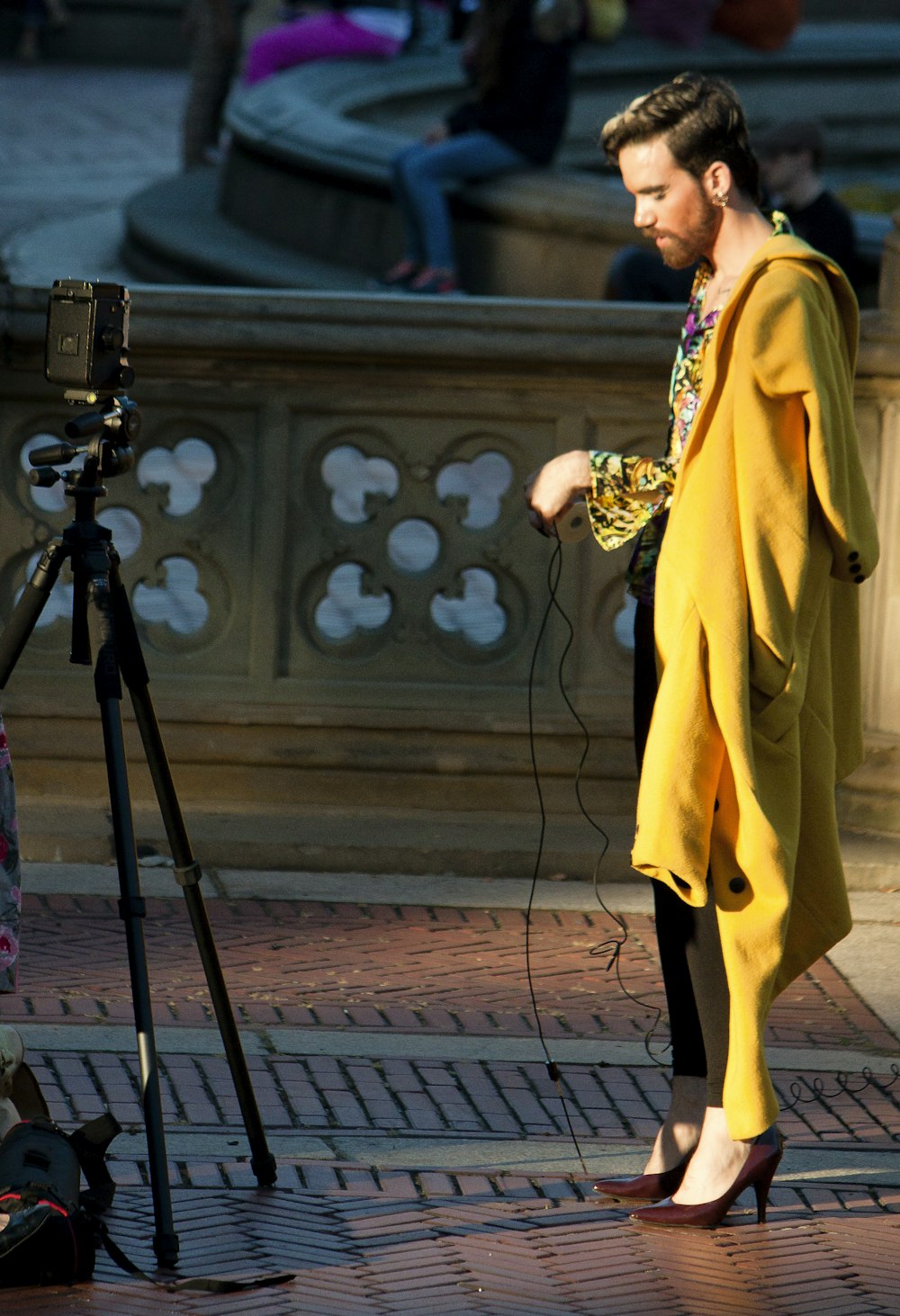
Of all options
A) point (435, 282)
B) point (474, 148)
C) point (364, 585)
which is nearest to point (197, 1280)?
point (364, 585)

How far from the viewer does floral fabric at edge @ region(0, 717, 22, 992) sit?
3.77m

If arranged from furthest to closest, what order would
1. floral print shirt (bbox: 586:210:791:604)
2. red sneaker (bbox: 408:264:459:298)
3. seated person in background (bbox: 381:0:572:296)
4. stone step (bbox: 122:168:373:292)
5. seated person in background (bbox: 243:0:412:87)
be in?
seated person in background (bbox: 243:0:412:87), stone step (bbox: 122:168:373:292), red sneaker (bbox: 408:264:459:298), seated person in background (bbox: 381:0:572:296), floral print shirt (bbox: 586:210:791:604)

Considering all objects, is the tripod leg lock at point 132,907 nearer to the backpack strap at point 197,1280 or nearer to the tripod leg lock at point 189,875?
the tripod leg lock at point 189,875

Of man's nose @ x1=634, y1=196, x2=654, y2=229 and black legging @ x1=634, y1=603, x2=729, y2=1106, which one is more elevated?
man's nose @ x1=634, y1=196, x2=654, y2=229

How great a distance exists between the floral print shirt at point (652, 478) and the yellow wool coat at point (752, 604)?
0.40ft

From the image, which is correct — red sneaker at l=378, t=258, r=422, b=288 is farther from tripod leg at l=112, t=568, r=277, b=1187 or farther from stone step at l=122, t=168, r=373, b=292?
tripod leg at l=112, t=568, r=277, b=1187

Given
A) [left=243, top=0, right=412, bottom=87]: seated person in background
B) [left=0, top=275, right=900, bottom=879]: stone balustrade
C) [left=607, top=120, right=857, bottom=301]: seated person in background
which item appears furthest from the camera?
[left=243, top=0, right=412, bottom=87]: seated person in background

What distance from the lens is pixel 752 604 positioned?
3600mm

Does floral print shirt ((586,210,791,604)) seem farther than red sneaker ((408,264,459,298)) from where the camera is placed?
No

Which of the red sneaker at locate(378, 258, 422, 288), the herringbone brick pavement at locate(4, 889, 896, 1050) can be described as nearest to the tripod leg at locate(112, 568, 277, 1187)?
the herringbone brick pavement at locate(4, 889, 896, 1050)

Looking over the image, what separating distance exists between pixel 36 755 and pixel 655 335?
6.56 feet

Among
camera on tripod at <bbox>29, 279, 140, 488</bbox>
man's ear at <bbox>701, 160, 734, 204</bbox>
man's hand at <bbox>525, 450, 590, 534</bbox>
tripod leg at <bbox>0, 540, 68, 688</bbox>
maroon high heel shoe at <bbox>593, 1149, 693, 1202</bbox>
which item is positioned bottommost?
maroon high heel shoe at <bbox>593, 1149, 693, 1202</bbox>

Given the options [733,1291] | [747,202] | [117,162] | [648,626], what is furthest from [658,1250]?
[117,162]

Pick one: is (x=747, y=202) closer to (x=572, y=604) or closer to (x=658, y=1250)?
(x=658, y=1250)
